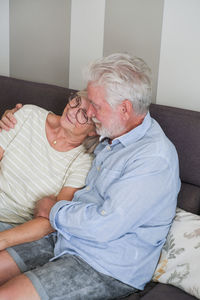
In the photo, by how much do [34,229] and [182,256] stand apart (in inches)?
25.6

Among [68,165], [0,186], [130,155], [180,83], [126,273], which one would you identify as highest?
[180,83]

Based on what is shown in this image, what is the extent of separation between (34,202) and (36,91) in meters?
0.83

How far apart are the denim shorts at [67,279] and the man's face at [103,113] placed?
0.55 metres

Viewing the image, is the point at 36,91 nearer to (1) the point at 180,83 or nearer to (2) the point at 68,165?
(2) the point at 68,165

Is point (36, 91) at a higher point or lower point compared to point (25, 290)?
higher

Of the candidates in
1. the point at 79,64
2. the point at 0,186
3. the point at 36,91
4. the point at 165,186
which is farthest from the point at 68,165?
the point at 79,64

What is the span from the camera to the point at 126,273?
1.62 m

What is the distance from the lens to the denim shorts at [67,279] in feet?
4.93

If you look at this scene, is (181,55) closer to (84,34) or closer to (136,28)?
(136,28)

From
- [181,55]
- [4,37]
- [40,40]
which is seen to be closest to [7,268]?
[181,55]

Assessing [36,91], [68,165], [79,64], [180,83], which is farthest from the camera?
[79,64]

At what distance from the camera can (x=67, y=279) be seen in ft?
5.07

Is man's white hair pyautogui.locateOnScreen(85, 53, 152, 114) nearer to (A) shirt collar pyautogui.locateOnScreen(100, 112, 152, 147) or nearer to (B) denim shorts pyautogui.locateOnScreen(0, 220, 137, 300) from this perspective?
(A) shirt collar pyautogui.locateOnScreen(100, 112, 152, 147)

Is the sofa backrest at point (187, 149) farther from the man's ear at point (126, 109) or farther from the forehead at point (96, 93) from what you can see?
the forehead at point (96, 93)
